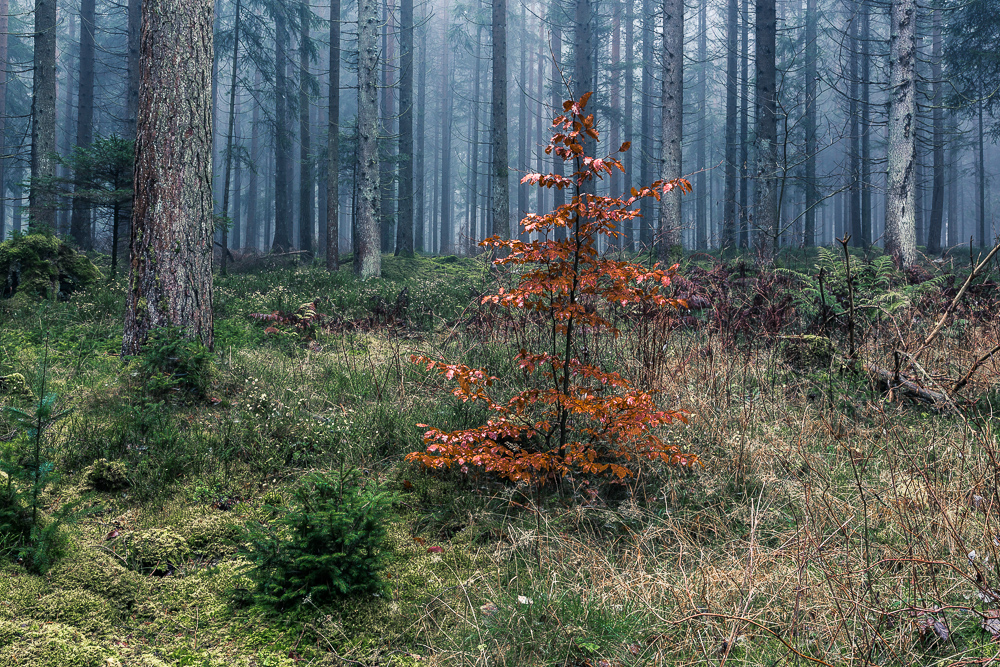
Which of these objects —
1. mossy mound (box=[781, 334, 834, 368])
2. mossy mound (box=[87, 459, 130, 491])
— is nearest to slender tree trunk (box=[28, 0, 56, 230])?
mossy mound (box=[87, 459, 130, 491])

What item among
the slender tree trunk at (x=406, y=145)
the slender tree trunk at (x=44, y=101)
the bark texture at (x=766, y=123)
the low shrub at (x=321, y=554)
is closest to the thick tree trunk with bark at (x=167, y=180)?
the low shrub at (x=321, y=554)

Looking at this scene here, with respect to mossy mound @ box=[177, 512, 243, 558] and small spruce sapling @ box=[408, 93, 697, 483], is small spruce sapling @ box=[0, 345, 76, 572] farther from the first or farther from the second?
small spruce sapling @ box=[408, 93, 697, 483]

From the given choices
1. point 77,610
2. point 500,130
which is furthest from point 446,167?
point 77,610

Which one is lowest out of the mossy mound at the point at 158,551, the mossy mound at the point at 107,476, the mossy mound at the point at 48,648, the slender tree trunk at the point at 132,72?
the mossy mound at the point at 48,648

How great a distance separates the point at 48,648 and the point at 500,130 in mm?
16332

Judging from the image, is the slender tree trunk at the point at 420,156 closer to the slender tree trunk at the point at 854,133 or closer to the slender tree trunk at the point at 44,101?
the slender tree trunk at the point at 44,101

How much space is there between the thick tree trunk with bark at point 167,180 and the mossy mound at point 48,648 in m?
3.42

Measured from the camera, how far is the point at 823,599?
7.23 feet

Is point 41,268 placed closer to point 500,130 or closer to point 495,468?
point 495,468

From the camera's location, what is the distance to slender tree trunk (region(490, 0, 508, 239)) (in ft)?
52.5

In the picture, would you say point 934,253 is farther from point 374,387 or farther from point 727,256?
point 374,387

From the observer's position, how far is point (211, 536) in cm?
334

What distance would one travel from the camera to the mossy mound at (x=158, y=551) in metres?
3.01

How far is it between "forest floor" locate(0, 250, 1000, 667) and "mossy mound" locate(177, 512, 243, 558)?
0.7 inches
